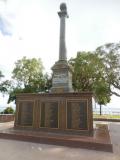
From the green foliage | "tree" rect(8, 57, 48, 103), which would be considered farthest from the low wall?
"tree" rect(8, 57, 48, 103)

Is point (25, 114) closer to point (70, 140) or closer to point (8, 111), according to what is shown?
point (70, 140)

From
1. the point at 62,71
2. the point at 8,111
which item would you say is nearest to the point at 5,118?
the point at 8,111

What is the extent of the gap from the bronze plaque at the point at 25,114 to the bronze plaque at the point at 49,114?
0.81 m

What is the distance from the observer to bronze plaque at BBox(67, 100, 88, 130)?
9453 millimetres

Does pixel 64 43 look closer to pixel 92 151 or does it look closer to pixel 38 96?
pixel 38 96

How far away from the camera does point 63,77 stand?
37.7 feet

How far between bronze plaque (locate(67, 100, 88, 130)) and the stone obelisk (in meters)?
1.61

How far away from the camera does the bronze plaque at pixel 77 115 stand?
945 centimetres

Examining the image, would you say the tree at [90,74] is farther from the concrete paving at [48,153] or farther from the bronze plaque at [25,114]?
the concrete paving at [48,153]

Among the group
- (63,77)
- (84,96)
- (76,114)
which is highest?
(63,77)

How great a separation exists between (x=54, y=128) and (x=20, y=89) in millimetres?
16093

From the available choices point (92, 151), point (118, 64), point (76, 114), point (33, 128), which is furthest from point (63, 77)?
point (118, 64)

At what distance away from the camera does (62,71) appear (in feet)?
38.2

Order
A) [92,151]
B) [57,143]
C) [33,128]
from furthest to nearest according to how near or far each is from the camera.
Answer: [33,128] < [57,143] < [92,151]
